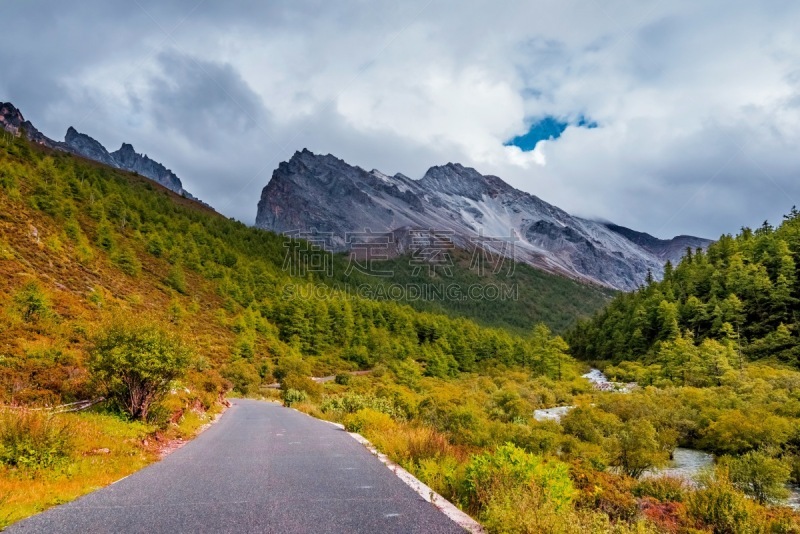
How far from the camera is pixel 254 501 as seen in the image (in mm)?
7508

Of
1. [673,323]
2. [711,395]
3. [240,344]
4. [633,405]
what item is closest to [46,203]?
→ [240,344]

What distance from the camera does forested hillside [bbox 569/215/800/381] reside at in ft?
201

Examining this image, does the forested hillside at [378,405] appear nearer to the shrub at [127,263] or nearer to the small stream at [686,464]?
the shrub at [127,263]

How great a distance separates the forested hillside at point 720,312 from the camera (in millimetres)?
61125

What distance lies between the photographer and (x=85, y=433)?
37.3 ft

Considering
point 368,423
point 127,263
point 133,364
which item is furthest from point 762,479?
point 127,263

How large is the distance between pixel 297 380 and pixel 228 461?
4332cm

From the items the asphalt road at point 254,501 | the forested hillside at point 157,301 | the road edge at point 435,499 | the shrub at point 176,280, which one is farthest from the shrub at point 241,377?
the road edge at point 435,499

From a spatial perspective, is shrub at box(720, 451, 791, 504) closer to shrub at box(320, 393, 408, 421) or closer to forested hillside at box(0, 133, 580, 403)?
shrub at box(320, 393, 408, 421)

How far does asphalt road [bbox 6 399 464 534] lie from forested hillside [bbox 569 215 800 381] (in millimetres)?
54567

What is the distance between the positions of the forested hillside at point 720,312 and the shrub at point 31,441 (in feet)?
193

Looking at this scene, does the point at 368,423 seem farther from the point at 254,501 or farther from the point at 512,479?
the point at 512,479

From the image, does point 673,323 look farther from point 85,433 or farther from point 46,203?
point 46,203

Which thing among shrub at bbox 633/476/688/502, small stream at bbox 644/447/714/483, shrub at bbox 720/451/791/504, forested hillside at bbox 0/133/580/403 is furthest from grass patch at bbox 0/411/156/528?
small stream at bbox 644/447/714/483
